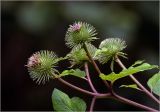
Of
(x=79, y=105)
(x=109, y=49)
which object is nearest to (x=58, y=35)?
(x=109, y=49)

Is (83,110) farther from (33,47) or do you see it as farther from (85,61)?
(33,47)

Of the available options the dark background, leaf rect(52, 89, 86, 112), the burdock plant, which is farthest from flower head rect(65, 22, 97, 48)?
the dark background

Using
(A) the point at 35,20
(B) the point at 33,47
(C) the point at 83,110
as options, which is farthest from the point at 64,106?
(B) the point at 33,47

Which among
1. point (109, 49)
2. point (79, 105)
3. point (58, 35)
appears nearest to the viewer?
point (79, 105)

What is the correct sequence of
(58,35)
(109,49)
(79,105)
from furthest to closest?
(58,35)
(109,49)
(79,105)

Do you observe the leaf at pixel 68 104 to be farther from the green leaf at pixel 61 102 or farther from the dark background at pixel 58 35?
the dark background at pixel 58 35

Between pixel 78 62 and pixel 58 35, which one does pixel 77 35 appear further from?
pixel 58 35
